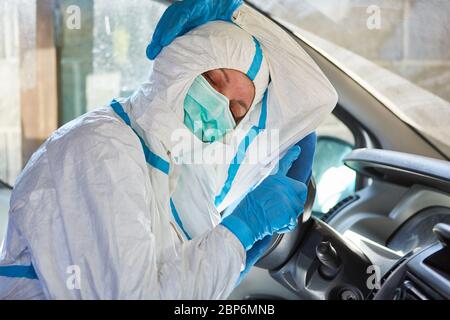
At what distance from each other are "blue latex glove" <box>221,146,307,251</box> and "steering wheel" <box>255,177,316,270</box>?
236 millimetres

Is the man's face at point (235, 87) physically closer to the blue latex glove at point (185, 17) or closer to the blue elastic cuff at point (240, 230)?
the blue latex glove at point (185, 17)

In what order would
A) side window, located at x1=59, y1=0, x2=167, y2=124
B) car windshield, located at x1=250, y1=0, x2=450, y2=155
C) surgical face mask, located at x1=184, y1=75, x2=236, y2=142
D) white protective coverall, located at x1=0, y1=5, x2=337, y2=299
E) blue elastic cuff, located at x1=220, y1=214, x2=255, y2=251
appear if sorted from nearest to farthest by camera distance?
white protective coverall, located at x1=0, y1=5, x2=337, y2=299 < blue elastic cuff, located at x1=220, y1=214, x2=255, y2=251 < surgical face mask, located at x1=184, y1=75, x2=236, y2=142 < car windshield, located at x1=250, y1=0, x2=450, y2=155 < side window, located at x1=59, y1=0, x2=167, y2=124

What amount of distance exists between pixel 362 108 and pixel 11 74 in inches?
69.1

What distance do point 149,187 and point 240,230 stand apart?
21 cm

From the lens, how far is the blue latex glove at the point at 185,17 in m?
1.41

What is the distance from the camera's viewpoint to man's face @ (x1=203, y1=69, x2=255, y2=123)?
144 cm

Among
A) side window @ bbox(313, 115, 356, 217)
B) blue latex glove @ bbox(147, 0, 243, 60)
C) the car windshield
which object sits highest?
blue latex glove @ bbox(147, 0, 243, 60)

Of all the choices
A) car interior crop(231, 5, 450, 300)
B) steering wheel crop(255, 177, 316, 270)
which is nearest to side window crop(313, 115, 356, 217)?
car interior crop(231, 5, 450, 300)

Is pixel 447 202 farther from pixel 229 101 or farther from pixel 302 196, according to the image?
pixel 229 101

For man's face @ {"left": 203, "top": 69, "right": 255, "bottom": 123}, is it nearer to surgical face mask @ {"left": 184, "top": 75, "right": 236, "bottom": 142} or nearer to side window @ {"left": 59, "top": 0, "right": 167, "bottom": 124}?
surgical face mask @ {"left": 184, "top": 75, "right": 236, "bottom": 142}

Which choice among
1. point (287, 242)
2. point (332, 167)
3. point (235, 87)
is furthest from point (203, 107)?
point (332, 167)

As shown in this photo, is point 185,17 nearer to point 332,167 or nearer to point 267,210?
point 267,210

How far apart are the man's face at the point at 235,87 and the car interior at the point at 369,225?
33cm
